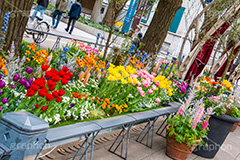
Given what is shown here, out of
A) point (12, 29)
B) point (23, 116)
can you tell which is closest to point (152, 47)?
point (12, 29)

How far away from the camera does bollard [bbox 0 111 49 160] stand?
2.01m

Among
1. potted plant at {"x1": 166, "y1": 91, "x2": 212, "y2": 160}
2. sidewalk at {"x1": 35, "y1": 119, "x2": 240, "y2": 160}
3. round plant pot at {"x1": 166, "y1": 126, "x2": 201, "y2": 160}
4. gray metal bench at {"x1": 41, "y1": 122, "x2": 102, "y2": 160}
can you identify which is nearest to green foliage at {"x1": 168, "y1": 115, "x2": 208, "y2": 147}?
potted plant at {"x1": 166, "y1": 91, "x2": 212, "y2": 160}

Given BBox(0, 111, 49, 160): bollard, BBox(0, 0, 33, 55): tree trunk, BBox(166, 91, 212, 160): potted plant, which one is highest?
BBox(0, 0, 33, 55): tree trunk

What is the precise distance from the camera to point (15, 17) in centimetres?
A: 395

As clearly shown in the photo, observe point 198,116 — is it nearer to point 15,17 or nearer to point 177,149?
point 177,149

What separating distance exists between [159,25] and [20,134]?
5.87 m

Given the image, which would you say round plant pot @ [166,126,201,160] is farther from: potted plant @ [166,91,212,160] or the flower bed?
the flower bed

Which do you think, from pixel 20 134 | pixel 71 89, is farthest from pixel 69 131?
pixel 71 89

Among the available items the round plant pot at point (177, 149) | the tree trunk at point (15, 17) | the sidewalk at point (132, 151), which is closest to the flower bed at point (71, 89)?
the tree trunk at point (15, 17)

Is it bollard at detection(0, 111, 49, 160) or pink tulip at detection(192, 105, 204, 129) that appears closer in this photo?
bollard at detection(0, 111, 49, 160)

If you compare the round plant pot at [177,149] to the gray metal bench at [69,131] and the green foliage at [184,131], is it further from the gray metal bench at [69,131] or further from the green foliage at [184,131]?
the gray metal bench at [69,131]

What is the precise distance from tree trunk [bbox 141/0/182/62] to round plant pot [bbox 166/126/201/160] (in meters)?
3.00

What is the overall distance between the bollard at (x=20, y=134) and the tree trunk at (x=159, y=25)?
5.20 metres

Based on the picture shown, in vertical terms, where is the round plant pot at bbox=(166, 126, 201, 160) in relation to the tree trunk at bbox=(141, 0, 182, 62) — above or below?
below
